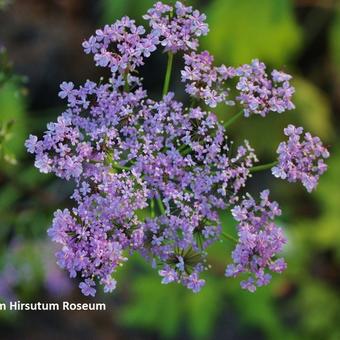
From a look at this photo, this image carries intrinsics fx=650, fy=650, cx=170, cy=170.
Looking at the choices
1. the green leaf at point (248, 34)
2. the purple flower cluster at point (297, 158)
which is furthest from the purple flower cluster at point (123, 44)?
the green leaf at point (248, 34)

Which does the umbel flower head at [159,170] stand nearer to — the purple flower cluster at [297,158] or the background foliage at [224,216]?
the purple flower cluster at [297,158]

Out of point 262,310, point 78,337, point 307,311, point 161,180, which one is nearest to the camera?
point 161,180

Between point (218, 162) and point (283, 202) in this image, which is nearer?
point (218, 162)

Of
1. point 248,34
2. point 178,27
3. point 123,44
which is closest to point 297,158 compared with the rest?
point 178,27

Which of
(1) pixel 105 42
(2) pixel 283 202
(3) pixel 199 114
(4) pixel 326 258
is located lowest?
(3) pixel 199 114

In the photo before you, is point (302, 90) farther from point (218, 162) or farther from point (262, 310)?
point (218, 162)

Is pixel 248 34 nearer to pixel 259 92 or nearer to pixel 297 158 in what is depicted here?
pixel 259 92

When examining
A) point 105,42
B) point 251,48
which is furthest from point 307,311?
point 105,42
